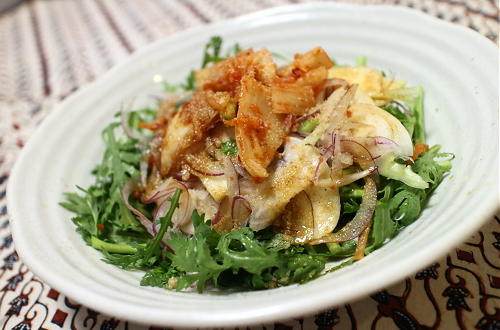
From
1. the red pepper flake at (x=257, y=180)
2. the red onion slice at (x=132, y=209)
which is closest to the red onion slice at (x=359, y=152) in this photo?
the red pepper flake at (x=257, y=180)

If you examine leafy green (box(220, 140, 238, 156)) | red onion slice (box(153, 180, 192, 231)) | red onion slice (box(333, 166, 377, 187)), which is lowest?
red onion slice (box(153, 180, 192, 231))

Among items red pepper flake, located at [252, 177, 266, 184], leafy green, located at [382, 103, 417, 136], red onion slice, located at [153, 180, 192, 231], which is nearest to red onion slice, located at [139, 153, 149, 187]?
red onion slice, located at [153, 180, 192, 231]

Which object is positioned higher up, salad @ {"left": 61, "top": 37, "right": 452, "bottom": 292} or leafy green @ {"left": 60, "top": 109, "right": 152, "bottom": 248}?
salad @ {"left": 61, "top": 37, "right": 452, "bottom": 292}

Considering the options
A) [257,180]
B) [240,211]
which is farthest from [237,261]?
[257,180]

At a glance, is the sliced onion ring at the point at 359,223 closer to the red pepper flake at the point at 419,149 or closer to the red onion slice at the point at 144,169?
the red pepper flake at the point at 419,149

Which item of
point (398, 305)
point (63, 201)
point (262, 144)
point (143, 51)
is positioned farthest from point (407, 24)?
point (63, 201)

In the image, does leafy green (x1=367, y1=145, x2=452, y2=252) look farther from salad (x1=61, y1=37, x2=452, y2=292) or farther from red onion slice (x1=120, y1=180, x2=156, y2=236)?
red onion slice (x1=120, y1=180, x2=156, y2=236)

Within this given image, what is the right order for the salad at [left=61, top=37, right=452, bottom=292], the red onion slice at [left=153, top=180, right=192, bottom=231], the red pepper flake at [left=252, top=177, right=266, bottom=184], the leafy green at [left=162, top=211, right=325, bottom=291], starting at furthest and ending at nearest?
the red onion slice at [left=153, top=180, right=192, bottom=231] → the red pepper flake at [left=252, top=177, right=266, bottom=184] → the salad at [left=61, top=37, right=452, bottom=292] → the leafy green at [left=162, top=211, right=325, bottom=291]

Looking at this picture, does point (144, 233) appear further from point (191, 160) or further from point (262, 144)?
point (262, 144)
